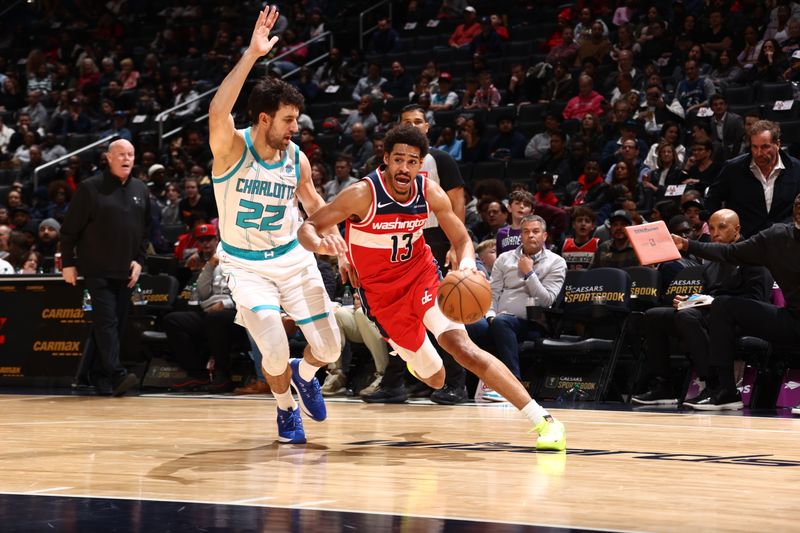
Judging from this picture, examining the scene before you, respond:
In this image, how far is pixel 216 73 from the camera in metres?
19.0

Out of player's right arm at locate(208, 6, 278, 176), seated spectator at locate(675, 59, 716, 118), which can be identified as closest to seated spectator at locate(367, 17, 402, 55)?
seated spectator at locate(675, 59, 716, 118)

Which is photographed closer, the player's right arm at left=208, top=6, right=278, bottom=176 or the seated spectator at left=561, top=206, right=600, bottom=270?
the player's right arm at left=208, top=6, right=278, bottom=176

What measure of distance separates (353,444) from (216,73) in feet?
46.4

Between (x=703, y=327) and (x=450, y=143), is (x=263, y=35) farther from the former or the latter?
(x=450, y=143)

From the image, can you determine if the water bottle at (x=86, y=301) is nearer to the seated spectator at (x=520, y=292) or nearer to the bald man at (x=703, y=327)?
the seated spectator at (x=520, y=292)

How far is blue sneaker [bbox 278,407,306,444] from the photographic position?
19.0 feet

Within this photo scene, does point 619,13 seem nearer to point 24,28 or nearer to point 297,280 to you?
point 297,280

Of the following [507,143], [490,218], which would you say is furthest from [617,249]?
[507,143]

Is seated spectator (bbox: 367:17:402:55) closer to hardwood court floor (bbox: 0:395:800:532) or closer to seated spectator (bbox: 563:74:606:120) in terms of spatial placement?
seated spectator (bbox: 563:74:606:120)

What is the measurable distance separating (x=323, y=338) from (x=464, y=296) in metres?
1.09

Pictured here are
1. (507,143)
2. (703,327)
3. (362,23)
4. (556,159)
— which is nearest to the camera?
(703,327)

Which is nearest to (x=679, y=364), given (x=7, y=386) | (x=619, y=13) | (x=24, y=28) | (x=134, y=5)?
(x=7, y=386)

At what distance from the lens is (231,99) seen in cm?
559

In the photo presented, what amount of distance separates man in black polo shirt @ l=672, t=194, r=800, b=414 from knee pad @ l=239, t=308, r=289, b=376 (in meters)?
3.03
